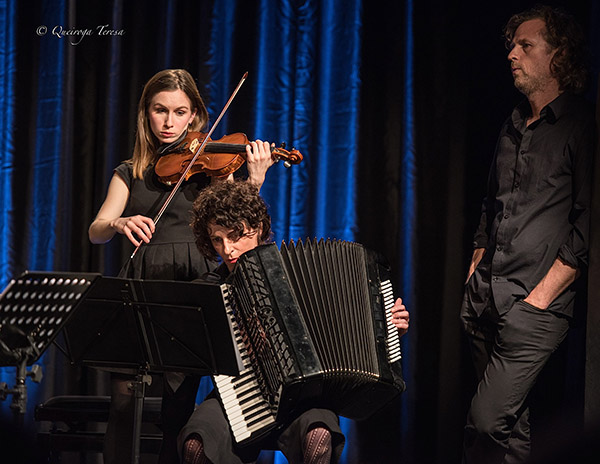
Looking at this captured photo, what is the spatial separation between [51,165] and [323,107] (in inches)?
54.7

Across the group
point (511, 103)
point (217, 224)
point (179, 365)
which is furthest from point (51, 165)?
point (511, 103)

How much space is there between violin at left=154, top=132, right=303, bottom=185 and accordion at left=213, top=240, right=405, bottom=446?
0.64 meters

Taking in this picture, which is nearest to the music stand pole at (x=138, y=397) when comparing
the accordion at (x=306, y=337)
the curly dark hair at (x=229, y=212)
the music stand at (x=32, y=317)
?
the accordion at (x=306, y=337)

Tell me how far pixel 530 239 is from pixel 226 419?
1.14 m

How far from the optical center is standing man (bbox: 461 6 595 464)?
2418 mm

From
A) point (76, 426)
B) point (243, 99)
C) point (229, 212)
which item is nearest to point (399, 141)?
point (243, 99)

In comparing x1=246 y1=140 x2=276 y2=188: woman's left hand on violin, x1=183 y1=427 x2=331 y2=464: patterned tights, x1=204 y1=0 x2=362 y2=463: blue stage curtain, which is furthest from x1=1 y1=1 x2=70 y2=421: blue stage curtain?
x1=183 y1=427 x2=331 y2=464: patterned tights

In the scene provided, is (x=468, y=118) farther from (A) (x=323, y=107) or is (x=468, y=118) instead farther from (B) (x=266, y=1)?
(B) (x=266, y=1)

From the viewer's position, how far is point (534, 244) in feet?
8.13

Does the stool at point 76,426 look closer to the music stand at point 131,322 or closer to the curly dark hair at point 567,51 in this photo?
the music stand at point 131,322

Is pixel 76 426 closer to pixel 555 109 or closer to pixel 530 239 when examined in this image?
pixel 530 239

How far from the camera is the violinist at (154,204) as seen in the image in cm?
264

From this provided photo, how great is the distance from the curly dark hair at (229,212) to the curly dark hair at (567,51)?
1120 millimetres

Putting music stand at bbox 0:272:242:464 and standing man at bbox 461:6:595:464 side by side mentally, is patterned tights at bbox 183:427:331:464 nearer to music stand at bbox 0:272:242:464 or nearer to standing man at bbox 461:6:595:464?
music stand at bbox 0:272:242:464
